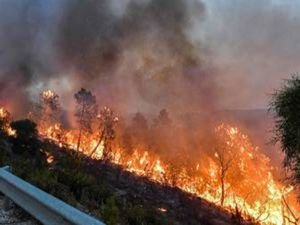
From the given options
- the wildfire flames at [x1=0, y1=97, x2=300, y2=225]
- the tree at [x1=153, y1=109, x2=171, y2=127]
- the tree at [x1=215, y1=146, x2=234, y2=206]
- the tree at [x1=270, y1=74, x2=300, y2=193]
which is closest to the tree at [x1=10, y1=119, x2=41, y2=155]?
the tree at [x1=270, y1=74, x2=300, y2=193]

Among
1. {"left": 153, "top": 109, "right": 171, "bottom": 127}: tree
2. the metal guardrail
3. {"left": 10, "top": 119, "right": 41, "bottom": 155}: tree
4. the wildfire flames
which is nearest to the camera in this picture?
the metal guardrail

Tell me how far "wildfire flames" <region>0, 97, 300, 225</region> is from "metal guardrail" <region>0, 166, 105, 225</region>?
66.1 m

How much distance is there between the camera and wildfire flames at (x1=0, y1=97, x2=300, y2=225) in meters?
78.4

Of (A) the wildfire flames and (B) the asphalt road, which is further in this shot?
(A) the wildfire flames

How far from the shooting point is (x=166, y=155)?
98250 mm

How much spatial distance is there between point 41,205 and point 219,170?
294 ft

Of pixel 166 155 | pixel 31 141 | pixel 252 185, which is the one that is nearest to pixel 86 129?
pixel 166 155

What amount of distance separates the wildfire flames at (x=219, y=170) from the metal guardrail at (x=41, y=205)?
217 feet

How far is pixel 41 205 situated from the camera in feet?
20.5

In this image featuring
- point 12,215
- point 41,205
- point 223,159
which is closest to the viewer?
point 41,205

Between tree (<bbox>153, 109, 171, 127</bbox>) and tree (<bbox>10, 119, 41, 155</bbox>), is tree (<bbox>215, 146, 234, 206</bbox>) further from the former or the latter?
tree (<bbox>10, 119, 41, 155</bbox>)

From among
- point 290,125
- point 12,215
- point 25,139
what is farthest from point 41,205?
point 25,139

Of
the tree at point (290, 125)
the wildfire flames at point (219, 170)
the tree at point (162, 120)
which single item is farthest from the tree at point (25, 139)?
the tree at point (162, 120)

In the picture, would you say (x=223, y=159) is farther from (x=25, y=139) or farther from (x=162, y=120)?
(x=25, y=139)
